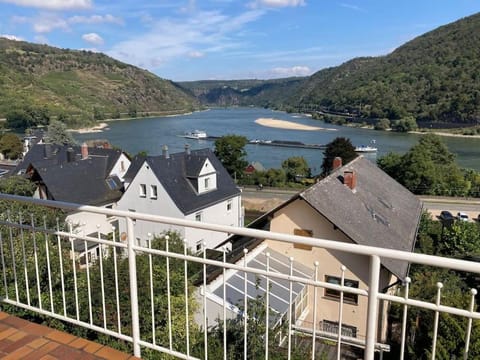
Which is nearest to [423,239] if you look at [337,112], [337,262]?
[337,262]

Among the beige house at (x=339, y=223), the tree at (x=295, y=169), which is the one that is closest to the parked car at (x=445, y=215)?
the beige house at (x=339, y=223)

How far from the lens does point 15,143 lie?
53938 millimetres

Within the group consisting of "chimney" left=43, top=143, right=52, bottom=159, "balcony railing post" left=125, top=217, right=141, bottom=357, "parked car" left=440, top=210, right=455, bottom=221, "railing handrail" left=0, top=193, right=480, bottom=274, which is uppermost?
"railing handrail" left=0, top=193, right=480, bottom=274

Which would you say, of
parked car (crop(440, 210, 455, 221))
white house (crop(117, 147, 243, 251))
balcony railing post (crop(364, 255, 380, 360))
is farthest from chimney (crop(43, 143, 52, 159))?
balcony railing post (crop(364, 255, 380, 360))

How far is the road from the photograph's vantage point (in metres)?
32.8

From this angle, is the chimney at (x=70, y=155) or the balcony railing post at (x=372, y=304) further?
the chimney at (x=70, y=155)

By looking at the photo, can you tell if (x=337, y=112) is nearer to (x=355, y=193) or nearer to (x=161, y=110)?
(x=161, y=110)

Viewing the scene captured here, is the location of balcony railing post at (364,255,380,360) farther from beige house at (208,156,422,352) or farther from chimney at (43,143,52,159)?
chimney at (43,143,52,159)

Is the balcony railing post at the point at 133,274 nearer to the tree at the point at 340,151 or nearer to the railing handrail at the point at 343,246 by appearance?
the railing handrail at the point at 343,246

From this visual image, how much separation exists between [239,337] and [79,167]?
78.4 feet

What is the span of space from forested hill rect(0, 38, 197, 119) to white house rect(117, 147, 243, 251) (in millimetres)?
91128

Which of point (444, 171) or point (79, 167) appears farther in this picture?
point (444, 171)

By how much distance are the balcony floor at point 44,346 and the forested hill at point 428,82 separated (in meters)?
109

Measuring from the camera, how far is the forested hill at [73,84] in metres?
118
